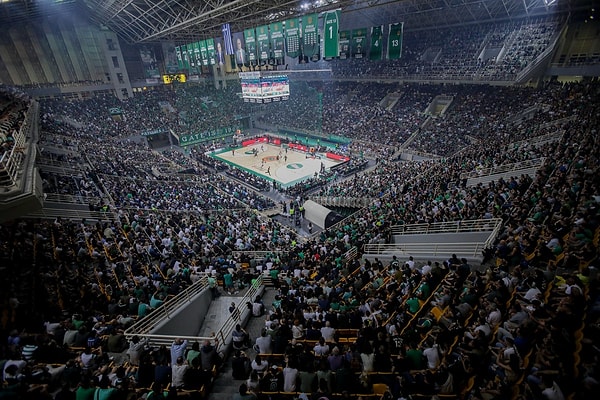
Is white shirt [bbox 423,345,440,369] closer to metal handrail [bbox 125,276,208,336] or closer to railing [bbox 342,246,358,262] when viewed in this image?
metal handrail [bbox 125,276,208,336]

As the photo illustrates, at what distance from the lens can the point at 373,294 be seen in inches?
320

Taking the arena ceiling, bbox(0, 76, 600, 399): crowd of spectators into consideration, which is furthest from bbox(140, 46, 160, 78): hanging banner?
bbox(0, 76, 600, 399): crowd of spectators

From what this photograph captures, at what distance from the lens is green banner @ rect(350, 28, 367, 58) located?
66.6 ft

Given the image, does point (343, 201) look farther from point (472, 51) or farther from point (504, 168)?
point (472, 51)

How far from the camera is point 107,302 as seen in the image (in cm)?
834

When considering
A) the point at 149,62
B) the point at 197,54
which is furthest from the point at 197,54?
the point at 149,62

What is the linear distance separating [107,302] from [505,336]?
944cm

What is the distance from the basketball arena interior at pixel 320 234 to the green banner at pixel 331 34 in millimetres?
145

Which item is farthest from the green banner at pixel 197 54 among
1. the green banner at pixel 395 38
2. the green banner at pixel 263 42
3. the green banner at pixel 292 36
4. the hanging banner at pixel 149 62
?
the hanging banner at pixel 149 62

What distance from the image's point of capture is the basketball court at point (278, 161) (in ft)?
111

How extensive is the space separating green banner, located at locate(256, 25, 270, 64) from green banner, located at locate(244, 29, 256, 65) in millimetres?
504

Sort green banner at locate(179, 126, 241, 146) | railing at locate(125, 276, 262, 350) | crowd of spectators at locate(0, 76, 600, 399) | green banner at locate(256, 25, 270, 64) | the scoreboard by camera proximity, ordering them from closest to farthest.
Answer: crowd of spectators at locate(0, 76, 600, 399) < railing at locate(125, 276, 262, 350) < green banner at locate(256, 25, 270, 64) < the scoreboard < green banner at locate(179, 126, 241, 146)

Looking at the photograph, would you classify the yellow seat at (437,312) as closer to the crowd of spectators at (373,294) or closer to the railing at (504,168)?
the crowd of spectators at (373,294)

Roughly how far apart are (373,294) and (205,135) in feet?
139
